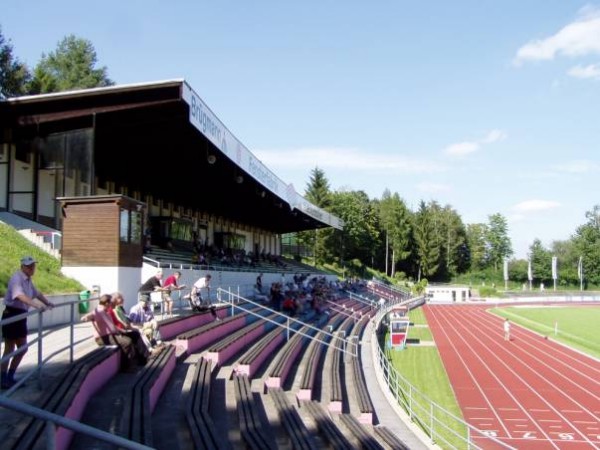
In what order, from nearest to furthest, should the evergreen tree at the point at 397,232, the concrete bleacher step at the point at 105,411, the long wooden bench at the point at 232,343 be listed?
the concrete bleacher step at the point at 105,411
the long wooden bench at the point at 232,343
the evergreen tree at the point at 397,232

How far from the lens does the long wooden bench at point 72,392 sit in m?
4.07

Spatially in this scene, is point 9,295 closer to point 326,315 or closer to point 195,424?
point 195,424

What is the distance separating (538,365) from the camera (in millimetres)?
22938

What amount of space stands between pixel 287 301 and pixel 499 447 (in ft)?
34.5

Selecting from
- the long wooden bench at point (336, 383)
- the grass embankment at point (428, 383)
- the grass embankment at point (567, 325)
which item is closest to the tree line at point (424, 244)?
the grass embankment at point (567, 325)

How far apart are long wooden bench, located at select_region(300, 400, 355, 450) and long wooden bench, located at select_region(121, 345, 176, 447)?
2339 mm

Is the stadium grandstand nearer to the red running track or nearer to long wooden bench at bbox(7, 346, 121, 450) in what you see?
long wooden bench at bbox(7, 346, 121, 450)

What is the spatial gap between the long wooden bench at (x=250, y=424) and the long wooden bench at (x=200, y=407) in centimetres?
44

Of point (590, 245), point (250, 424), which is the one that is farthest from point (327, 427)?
point (590, 245)

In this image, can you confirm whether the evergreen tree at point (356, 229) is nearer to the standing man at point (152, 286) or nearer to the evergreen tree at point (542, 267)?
the evergreen tree at point (542, 267)

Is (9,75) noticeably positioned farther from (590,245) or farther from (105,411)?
(590,245)

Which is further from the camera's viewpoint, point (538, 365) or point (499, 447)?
point (538, 365)

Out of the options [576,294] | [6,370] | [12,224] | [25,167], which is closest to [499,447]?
[6,370]

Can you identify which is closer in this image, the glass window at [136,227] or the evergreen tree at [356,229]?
the glass window at [136,227]
